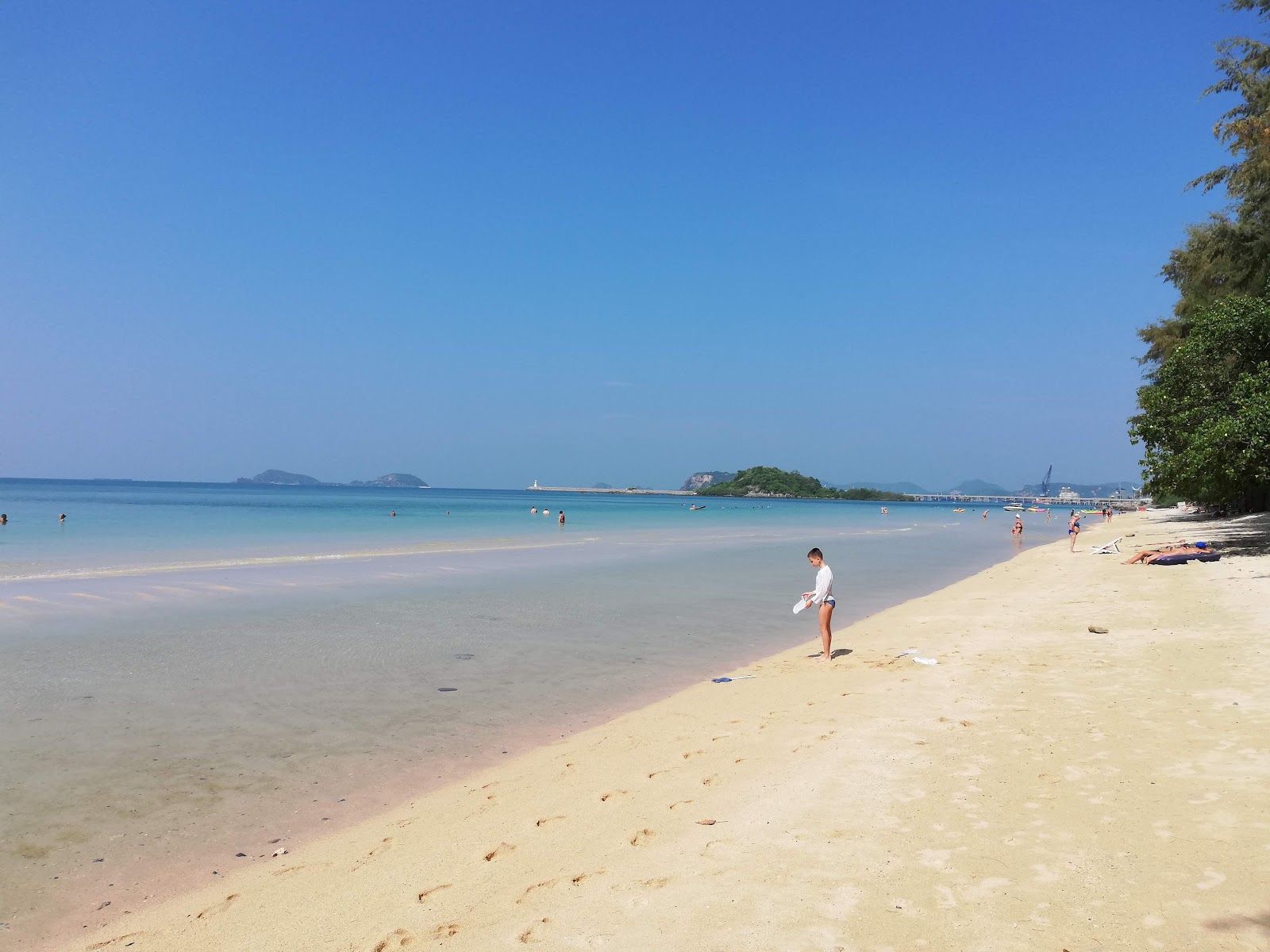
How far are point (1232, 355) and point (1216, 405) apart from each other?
6.03 ft

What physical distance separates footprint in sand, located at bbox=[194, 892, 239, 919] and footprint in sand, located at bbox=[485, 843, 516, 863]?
1.50 meters

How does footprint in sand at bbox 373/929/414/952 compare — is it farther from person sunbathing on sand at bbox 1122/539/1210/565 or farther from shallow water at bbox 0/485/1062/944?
person sunbathing on sand at bbox 1122/539/1210/565

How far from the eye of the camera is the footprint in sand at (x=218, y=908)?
4.52 m

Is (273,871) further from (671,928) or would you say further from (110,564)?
(110,564)

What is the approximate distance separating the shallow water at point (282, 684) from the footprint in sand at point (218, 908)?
1.58 feet

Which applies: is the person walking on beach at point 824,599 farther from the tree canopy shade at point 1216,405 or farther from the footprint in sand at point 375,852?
the tree canopy shade at point 1216,405

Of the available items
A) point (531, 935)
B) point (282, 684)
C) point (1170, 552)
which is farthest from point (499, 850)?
point (1170, 552)

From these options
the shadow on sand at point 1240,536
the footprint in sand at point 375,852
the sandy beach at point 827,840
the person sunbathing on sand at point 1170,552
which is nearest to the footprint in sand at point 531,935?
the sandy beach at point 827,840

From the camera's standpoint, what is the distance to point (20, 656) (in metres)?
11.2

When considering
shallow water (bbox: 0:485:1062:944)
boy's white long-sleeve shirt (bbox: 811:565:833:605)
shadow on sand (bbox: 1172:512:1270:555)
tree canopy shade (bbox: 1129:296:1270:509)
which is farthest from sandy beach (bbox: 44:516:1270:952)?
shadow on sand (bbox: 1172:512:1270:555)

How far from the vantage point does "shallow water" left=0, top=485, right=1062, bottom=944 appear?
568 cm

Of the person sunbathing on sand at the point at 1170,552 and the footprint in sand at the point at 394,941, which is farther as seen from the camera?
the person sunbathing on sand at the point at 1170,552

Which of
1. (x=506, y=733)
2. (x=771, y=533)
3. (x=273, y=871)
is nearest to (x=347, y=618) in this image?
(x=506, y=733)

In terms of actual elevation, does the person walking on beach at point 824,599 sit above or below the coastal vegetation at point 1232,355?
below
